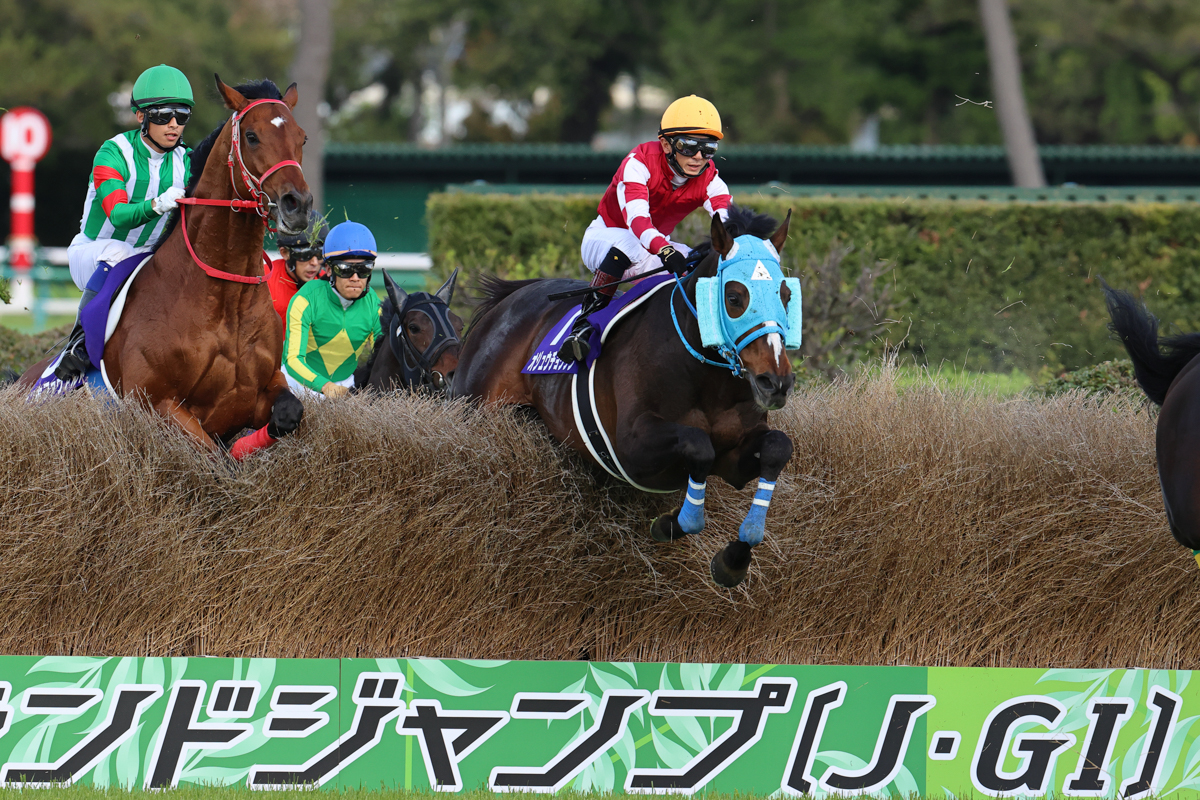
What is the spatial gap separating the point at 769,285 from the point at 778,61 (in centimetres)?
2419

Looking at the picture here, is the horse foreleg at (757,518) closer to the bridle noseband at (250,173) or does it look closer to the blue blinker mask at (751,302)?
the blue blinker mask at (751,302)

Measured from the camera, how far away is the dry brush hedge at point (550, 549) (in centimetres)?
543

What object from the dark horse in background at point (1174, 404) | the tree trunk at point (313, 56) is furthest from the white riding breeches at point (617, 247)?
the tree trunk at point (313, 56)

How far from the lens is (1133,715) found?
5.28 meters

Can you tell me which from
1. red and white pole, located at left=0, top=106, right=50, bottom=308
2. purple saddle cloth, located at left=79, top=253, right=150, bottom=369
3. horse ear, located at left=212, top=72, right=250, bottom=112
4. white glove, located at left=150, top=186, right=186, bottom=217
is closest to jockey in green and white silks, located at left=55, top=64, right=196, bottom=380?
white glove, located at left=150, top=186, right=186, bottom=217

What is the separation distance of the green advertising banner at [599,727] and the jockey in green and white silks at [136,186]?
69.0 inches

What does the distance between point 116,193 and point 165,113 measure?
1.34ft

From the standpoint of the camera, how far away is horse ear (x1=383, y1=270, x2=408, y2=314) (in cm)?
779

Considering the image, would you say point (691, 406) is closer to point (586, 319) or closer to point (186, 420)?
point (586, 319)

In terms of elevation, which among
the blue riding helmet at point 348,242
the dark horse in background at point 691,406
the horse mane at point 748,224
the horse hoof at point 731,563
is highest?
the horse mane at point 748,224

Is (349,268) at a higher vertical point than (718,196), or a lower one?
lower

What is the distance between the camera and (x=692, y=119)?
5605 millimetres

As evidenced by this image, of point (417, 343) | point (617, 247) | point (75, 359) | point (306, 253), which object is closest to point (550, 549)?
point (617, 247)

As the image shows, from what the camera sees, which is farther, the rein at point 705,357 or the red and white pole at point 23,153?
the red and white pole at point 23,153
